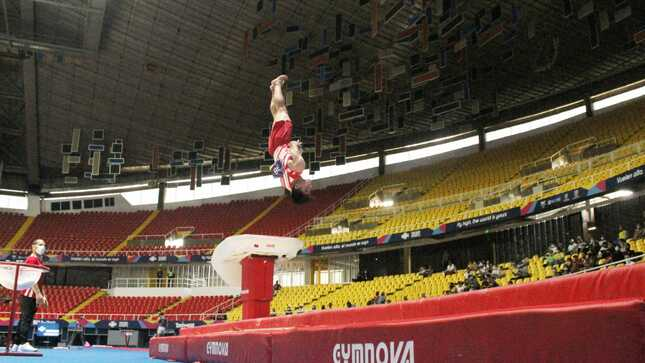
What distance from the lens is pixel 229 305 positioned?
3011cm

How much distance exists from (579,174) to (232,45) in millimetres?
14765

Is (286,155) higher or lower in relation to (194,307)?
higher

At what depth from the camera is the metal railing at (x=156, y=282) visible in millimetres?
34500

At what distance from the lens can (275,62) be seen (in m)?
21.5

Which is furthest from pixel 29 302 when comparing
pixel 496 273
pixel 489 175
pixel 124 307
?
pixel 124 307

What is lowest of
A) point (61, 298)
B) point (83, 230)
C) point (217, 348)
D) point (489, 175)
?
point (61, 298)

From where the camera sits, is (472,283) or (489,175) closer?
(472,283)

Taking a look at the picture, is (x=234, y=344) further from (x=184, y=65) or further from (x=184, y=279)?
(x=184, y=279)

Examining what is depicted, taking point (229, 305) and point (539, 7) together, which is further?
point (229, 305)

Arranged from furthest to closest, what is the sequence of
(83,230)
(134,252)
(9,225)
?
1. (83,230)
2. (9,225)
3. (134,252)

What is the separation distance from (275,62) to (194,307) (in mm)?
15894

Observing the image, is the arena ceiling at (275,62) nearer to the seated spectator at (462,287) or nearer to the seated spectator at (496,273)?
the seated spectator at (496,273)

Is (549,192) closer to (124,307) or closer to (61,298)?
(124,307)

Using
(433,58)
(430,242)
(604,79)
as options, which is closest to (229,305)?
(430,242)
